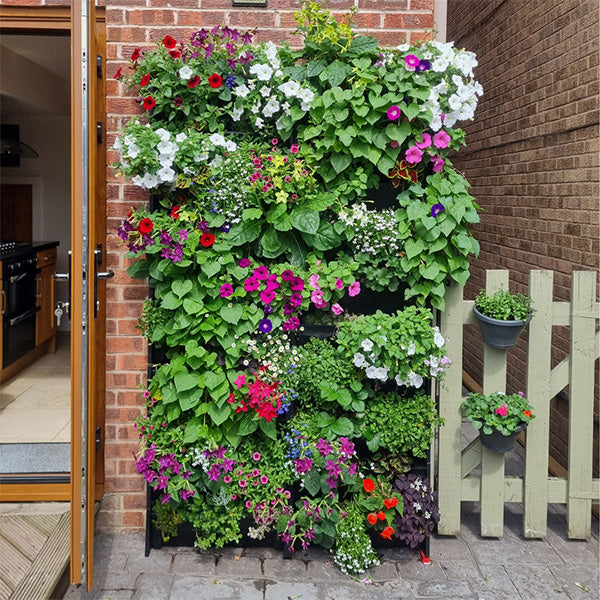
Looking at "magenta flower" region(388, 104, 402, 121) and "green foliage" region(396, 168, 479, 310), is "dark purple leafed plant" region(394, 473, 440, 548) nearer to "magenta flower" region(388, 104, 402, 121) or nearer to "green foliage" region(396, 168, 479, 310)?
"green foliage" region(396, 168, 479, 310)

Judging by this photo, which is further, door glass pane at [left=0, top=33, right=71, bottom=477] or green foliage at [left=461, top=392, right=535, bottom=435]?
door glass pane at [left=0, top=33, right=71, bottom=477]

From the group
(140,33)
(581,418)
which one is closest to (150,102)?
(140,33)

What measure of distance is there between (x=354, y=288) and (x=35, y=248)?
165 inches

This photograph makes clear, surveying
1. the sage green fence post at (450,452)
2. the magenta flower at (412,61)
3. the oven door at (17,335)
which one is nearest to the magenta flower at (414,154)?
the magenta flower at (412,61)

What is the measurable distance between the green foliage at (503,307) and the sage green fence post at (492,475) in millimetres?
204

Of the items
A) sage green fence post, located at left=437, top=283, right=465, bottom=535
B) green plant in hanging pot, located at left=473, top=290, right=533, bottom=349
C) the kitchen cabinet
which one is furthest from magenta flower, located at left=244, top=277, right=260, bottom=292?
the kitchen cabinet

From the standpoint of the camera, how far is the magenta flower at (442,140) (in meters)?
3.06

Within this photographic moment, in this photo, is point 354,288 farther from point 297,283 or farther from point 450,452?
point 450,452

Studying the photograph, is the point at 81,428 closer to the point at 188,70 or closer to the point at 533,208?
the point at 188,70

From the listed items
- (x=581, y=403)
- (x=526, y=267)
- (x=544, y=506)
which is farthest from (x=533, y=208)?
(x=544, y=506)

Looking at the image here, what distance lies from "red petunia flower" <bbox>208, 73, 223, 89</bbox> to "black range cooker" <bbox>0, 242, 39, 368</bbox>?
10.5 feet

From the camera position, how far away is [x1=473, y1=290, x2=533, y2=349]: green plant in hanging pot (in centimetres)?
319

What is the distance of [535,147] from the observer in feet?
15.3

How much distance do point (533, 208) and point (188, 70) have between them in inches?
108
